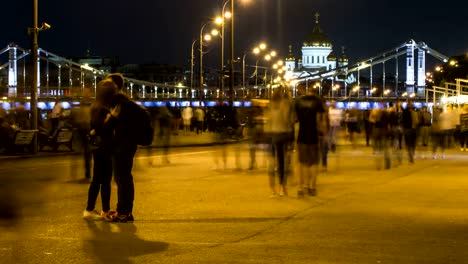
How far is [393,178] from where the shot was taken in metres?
18.0

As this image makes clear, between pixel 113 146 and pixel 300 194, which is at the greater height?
pixel 113 146

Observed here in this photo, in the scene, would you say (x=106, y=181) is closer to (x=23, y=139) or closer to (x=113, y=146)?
(x=113, y=146)

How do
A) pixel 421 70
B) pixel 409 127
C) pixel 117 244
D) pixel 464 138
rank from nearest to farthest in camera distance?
pixel 117 244
pixel 409 127
pixel 464 138
pixel 421 70

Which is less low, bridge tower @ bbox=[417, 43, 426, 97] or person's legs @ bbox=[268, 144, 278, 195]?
bridge tower @ bbox=[417, 43, 426, 97]

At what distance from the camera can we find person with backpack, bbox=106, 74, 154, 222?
1105 centimetres

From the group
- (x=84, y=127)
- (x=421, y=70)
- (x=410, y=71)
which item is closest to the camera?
(x=84, y=127)

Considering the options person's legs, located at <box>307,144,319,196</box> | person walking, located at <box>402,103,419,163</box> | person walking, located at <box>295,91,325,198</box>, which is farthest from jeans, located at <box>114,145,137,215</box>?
person walking, located at <box>402,103,419,163</box>

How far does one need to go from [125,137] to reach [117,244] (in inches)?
80.1

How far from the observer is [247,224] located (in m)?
10.9

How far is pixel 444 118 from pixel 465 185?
9688mm

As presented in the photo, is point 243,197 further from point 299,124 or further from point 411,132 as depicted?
point 411,132

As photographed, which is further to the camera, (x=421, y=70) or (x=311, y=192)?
(x=421, y=70)

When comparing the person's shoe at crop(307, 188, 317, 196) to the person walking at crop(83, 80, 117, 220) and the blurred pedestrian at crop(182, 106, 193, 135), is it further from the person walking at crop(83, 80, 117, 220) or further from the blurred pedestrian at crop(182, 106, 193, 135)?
the blurred pedestrian at crop(182, 106, 193, 135)

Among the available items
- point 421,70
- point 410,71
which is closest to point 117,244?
point 421,70
